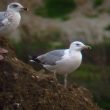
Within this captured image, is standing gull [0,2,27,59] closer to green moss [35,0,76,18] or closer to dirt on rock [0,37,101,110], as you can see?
dirt on rock [0,37,101,110]

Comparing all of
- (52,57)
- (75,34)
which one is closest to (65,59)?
(52,57)

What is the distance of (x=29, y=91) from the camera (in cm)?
908

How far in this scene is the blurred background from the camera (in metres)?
20.6

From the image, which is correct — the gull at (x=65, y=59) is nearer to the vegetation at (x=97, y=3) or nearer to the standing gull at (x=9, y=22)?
the standing gull at (x=9, y=22)

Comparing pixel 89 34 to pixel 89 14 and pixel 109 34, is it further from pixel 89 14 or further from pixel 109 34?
pixel 89 14

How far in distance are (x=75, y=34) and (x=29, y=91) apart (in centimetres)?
1673

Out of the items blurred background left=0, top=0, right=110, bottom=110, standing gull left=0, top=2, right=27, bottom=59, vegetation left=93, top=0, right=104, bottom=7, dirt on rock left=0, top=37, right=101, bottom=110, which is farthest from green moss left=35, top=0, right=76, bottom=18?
dirt on rock left=0, top=37, right=101, bottom=110

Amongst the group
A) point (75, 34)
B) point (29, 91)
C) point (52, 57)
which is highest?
point (75, 34)

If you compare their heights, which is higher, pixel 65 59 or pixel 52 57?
pixel 52 57

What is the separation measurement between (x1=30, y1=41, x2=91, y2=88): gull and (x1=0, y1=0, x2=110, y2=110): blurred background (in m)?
2.59

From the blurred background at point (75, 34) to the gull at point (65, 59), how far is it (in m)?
2.59

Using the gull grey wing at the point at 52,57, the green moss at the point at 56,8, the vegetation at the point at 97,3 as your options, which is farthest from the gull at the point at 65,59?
the vegetation at the point at 97,3

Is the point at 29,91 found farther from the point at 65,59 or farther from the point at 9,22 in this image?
the point at 65,59

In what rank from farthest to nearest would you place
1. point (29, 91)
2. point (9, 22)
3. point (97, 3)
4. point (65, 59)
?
point (97, 3)
point (65, 59)
point (9, 22)
point (29, 91)
